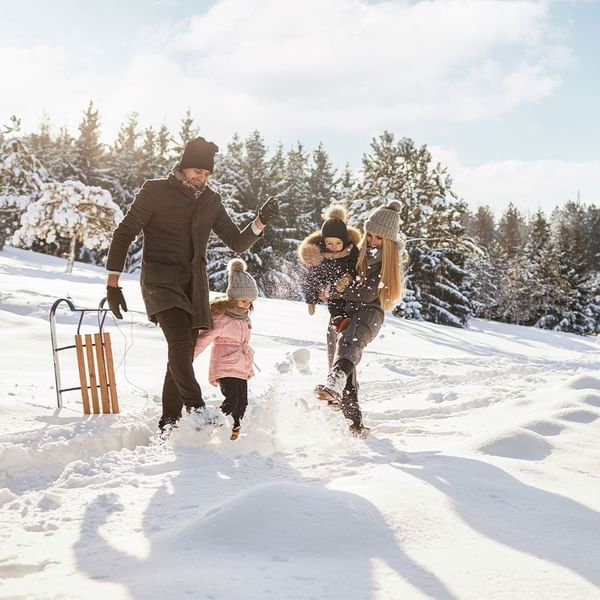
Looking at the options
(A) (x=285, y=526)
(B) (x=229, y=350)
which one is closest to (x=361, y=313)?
(B) (x=229, y=350)

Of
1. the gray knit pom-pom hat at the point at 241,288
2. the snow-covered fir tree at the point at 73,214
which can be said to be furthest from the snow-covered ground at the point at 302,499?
the snow-covered fir tree at the point at 73,214

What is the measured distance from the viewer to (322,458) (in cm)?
354

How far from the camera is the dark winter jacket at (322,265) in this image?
4484 mm

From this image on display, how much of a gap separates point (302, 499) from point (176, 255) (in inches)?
85.3

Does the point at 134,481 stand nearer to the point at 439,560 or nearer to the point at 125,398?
the point at 439,560

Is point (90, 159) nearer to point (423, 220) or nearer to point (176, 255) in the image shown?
point (423, 220)

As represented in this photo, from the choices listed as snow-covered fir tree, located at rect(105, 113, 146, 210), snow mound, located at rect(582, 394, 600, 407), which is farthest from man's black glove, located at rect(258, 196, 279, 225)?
snow-covered fir tree, located at rect(105, 113, 146, 210)

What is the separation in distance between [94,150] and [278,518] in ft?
132

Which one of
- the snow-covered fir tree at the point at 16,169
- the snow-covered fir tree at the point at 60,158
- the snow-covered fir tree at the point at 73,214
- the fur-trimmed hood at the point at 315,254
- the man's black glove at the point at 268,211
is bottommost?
the fur-trimmed hood at the point at 315,254

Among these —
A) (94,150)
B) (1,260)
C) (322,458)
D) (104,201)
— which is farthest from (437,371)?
(94,150)

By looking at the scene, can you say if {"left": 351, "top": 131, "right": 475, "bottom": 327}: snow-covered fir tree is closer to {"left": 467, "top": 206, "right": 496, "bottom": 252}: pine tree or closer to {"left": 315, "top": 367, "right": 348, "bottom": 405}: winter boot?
{"left": 315, "top": 367, "right": 348, "bottom": 405}: winter boot

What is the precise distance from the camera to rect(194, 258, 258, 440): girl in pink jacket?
175 inches

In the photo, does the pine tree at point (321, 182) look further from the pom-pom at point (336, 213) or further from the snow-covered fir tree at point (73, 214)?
the pom-pom at point (336, 213)

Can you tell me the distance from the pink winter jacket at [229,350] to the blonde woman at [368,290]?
714 mm
